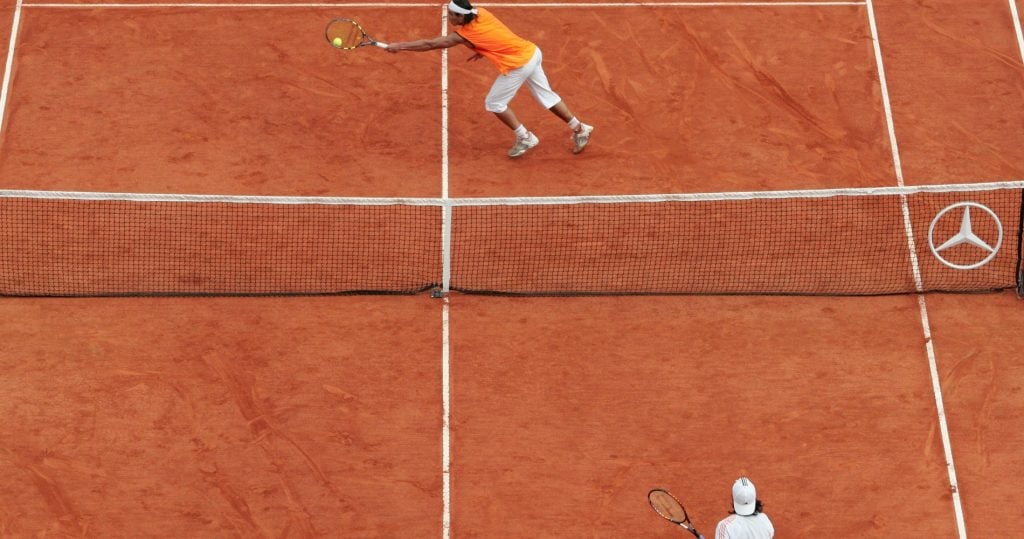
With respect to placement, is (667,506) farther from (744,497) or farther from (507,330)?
(507,330)

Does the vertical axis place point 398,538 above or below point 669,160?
below

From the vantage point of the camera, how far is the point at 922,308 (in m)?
13.0

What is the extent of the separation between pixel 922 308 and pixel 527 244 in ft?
12.3

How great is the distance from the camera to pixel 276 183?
13867 mm

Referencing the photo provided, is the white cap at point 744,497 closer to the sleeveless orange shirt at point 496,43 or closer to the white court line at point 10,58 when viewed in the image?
the sleeveless orange shirt at point 496,43

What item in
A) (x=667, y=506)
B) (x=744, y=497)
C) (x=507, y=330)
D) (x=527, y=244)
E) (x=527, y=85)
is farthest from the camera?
(x=527, y=85)

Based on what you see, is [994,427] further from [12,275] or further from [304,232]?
[12,275]

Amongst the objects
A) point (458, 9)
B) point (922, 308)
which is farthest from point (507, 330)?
point (922, 308)

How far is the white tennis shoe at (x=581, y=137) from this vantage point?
46.1 ft

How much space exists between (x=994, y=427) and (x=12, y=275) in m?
9.05

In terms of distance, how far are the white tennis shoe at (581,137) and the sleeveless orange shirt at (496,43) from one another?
3.47 feet

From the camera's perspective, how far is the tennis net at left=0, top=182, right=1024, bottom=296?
1312 centimetres

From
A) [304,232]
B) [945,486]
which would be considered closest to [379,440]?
[304,232]

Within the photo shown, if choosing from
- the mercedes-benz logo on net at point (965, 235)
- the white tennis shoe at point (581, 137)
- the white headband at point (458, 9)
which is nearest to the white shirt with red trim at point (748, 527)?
the mercedes-benz logo on net at point (965, 235)
